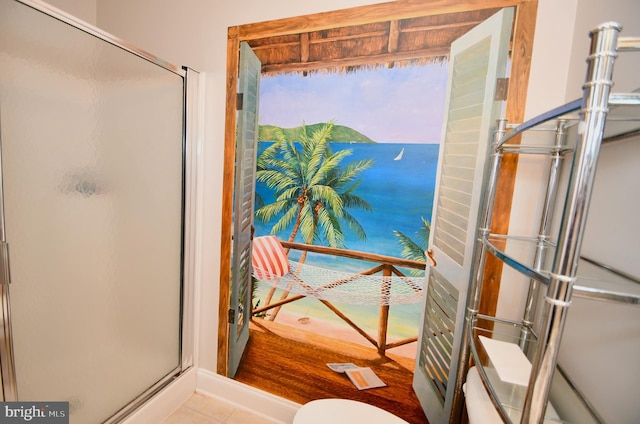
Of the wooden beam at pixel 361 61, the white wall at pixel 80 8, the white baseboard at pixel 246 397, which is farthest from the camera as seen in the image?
the white wall at pixel 80 8

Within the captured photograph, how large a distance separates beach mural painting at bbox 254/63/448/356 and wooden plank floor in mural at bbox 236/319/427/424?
10cm

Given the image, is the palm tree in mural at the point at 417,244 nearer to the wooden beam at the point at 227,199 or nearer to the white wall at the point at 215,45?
the white wall at the point at 215,45

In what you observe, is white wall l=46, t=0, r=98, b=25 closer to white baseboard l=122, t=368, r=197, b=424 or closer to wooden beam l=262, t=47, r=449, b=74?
wooden beam l=262, t=47, r=449, b=74

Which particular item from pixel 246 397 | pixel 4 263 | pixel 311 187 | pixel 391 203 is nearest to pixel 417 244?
pixel 391 203

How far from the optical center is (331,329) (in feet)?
5.37

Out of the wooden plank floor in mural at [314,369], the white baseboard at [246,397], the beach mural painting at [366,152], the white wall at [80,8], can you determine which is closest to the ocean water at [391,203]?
the beach mural painting at [366,152]

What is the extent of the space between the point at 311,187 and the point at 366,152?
1.12 feet

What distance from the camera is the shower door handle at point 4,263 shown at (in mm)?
1028

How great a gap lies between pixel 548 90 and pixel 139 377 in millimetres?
2396

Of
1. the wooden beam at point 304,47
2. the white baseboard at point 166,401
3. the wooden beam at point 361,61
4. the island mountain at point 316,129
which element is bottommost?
the white baseboard at point 166,401

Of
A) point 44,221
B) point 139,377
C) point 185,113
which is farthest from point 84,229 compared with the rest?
point 139,377

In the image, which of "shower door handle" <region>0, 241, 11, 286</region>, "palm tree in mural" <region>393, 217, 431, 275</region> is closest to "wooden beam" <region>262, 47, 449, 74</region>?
"palm tree in mural" <region>393, 217, 431, 275</region>

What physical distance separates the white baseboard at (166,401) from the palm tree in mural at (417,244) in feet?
5.02

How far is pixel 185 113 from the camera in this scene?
1.67m
